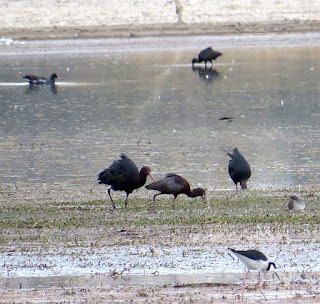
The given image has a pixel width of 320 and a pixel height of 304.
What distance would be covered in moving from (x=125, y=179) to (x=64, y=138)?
7.32 m

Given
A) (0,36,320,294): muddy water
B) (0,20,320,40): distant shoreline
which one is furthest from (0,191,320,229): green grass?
(0,20,320,40): distant shoreline

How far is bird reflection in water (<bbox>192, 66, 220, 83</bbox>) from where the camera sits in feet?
99.7

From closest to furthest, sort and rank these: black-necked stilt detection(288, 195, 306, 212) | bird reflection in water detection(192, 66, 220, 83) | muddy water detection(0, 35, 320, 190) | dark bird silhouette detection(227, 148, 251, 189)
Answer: black-necked stilt detection(288, 195, 306, 212) < dark bird silhouette detection(227, 148, 251, 189) < muddy water detection(0, 35, 320, 190) < bird reflection in water detection(192, 66, 220, 83)

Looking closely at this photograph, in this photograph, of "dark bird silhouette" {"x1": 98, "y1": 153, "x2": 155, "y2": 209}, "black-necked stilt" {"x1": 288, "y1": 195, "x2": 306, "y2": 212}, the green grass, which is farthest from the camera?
"dark bird silhouette" {"x1": 98, "y1": 153, "x2": 155, "y2": 209}

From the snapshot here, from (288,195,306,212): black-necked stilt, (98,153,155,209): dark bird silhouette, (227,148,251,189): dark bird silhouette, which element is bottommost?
(227,148,251,189): dark bird silhouette

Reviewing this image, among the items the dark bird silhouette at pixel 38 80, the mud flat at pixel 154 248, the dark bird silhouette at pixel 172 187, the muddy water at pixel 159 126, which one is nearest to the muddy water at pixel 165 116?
the muddy water at pixel 159 126

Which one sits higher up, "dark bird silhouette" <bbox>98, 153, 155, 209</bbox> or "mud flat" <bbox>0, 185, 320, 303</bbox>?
"mud flat" <bbox>0, 185, 320, 303</bbox>

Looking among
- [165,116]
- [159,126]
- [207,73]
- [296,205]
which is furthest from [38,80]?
[296,205]

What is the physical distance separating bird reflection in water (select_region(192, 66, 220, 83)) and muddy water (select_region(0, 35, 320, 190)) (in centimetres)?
5

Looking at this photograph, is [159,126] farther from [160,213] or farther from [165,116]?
[160,213]

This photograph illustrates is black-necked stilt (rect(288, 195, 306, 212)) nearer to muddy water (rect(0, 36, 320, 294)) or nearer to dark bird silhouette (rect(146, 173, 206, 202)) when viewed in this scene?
dark bird silhouette (rect(146, 173, 206, 202))

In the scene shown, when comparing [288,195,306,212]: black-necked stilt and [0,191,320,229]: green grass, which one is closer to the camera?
[0,191,320,229]: green grass

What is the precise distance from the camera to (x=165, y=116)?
20922 millimetres

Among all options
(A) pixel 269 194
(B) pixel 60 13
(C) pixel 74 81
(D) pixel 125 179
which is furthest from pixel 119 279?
(B) pixel 60 13
